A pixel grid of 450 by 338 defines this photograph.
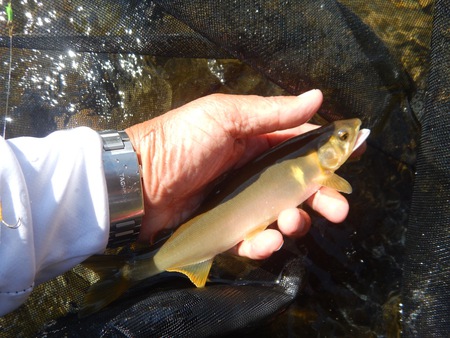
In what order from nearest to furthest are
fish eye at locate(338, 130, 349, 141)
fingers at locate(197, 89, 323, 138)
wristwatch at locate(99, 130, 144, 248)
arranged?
wristwatch at locate(99, 130, 144, 248), fingers at locate(197, 89, 323, 138), fish eye at locate(338, 130, 349, 141)

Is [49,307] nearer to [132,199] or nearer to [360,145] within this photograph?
[132,199]

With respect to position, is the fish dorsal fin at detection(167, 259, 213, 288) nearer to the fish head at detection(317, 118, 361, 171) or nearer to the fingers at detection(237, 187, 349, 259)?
the fingers at detection(237, 187, 349, 259)

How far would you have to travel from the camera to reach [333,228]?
3406 millimetres

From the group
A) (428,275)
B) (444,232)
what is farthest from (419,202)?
(428,275)

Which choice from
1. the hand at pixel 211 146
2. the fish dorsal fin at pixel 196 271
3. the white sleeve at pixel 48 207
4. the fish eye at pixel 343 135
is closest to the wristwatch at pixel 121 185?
the white sleeve at pixel 48 207

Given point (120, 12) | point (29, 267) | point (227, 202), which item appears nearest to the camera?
point (29, 267)

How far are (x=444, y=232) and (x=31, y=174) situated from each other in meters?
2.38

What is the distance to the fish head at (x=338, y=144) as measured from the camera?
8.80ft

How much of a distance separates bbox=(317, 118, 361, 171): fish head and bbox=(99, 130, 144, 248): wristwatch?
110 cm

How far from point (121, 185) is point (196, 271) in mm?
692

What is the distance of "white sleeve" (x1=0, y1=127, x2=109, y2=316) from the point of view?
204cm

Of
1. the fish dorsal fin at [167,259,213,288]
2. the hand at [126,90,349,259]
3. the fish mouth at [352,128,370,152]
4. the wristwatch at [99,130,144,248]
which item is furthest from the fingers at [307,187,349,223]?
the wristwatch at [99,130,144,248]

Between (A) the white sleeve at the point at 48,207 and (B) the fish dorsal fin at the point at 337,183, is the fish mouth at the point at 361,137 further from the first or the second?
(A) the white sleeve at the point at 48,207

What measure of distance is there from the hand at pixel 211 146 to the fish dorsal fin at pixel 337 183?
0.07 m
